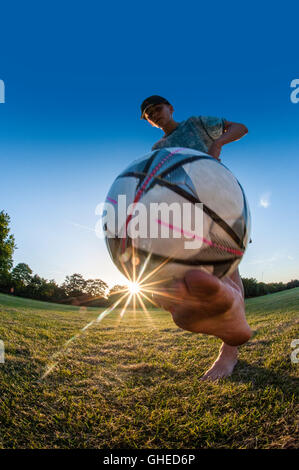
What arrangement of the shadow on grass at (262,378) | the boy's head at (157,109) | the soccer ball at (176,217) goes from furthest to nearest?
the boy's head at (157,109)
the shadow on grass at (262,378)
the soccer ball at (176,217)

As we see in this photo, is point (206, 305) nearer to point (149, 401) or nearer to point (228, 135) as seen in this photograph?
point (149, 401)

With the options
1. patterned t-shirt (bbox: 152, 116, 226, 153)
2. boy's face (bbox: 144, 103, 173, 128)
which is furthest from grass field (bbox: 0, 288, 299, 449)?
boy's face (bbox: 144, 103, 173, 128)

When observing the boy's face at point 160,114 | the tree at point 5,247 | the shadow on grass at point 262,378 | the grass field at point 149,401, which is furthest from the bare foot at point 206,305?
the tree at point 5,247

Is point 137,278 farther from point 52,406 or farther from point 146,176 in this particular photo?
point 52,406

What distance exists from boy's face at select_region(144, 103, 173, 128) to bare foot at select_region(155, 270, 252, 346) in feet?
6.77

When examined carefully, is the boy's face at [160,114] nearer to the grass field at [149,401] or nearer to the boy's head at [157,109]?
the boy's head at [157,109]

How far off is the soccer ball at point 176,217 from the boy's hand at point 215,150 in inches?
19.1

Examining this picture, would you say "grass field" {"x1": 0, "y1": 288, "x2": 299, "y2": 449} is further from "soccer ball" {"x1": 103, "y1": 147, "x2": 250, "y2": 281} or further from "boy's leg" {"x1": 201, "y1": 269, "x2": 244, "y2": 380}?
"soccer ball" {"x1": 103, "y1": 147, "x2": 250, "y2": 281}

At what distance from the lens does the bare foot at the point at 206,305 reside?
1.55 meters

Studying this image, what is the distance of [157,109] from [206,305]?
2309 mm

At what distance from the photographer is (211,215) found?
1.56 metres

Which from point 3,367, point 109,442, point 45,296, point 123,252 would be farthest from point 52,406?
point 45,296

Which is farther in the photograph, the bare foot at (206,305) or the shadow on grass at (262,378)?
the shadow on grass at (262,378)
